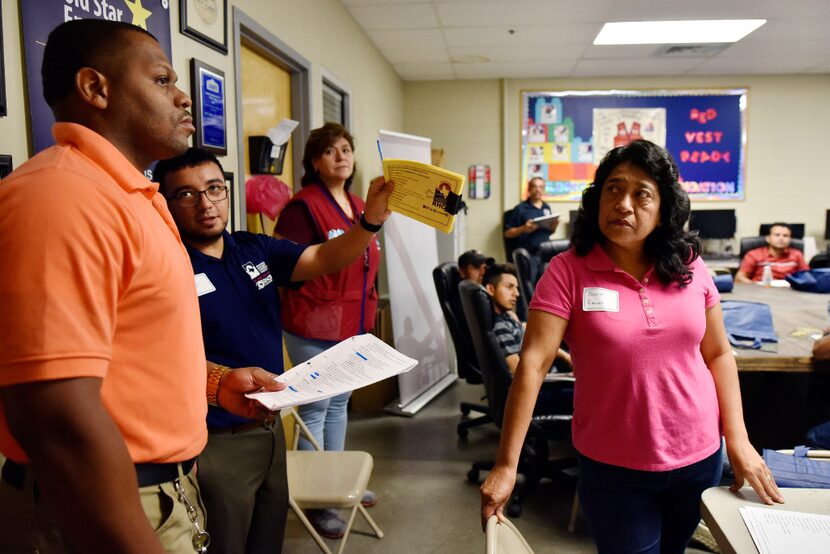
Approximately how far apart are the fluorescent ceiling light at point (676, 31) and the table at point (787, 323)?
2186mm

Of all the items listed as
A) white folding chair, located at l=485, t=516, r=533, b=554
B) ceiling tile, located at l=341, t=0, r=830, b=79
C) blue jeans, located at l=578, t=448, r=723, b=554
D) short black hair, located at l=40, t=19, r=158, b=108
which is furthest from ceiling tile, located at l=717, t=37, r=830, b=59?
short black hair, located at l=40, t=19, r=158, b=108

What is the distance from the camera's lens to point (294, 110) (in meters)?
3.62

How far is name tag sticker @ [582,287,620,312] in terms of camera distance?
1.38 meters

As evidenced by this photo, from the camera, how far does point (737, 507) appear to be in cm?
115

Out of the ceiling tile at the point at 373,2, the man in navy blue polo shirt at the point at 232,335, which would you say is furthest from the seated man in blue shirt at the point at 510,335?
the ceiling tile at the point at 373,2

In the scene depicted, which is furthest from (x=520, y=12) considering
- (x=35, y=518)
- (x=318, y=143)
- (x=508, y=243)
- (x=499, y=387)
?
(x=35, y=518)

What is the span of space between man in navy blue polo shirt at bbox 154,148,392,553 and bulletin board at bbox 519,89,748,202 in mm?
5999

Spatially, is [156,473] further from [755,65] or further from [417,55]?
[755,65]

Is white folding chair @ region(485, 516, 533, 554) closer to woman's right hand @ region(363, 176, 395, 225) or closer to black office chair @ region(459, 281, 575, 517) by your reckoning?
woman's right hand @ region(363, 176, 395, 225)

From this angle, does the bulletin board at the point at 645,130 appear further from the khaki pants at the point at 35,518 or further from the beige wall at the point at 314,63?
the khaki pants at the point at 35,518

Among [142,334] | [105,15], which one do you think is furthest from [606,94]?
[142,334]

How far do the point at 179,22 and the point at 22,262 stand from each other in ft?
5.92

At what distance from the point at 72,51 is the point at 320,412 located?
5.99ft

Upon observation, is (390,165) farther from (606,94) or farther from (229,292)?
(606,94)
